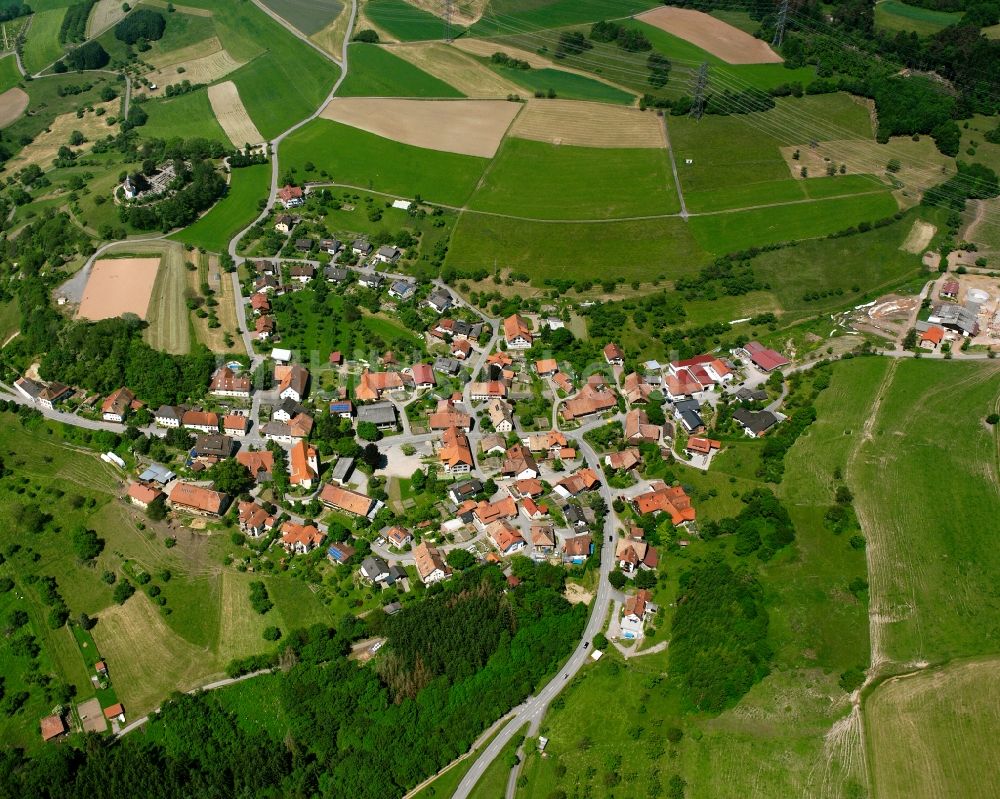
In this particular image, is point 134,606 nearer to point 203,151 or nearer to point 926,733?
point 926,733

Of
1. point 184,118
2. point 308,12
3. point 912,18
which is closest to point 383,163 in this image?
point 184,118

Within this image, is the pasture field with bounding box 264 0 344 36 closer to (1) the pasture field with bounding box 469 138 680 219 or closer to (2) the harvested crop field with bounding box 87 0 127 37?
(2) the harvested crop field with bounding box 87 0 127 37

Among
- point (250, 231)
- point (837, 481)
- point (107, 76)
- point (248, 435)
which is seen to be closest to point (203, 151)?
point (250, 231)

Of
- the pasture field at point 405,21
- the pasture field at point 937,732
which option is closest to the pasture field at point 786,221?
the pasture field at point 937,732

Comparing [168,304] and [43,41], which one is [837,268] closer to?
[168,304]

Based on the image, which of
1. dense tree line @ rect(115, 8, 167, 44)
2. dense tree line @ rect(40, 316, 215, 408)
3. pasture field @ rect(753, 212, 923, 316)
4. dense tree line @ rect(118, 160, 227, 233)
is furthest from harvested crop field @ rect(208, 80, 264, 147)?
pasture field @ rect(753, 212, 923, 316)
